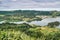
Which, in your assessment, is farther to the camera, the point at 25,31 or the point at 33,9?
the point at 33,9

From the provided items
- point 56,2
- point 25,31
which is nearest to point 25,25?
point 25,31

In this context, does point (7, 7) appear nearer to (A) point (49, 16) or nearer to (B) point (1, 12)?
(B) point (1, 12)

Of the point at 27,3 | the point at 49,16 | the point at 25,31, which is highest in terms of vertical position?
the point at 27,3

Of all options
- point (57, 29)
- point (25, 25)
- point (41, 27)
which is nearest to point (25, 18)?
point (25, 25)

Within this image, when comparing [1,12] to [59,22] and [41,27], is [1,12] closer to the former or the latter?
[41,27]

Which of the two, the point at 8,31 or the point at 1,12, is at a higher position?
the point at 1,12

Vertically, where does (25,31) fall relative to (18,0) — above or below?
below
